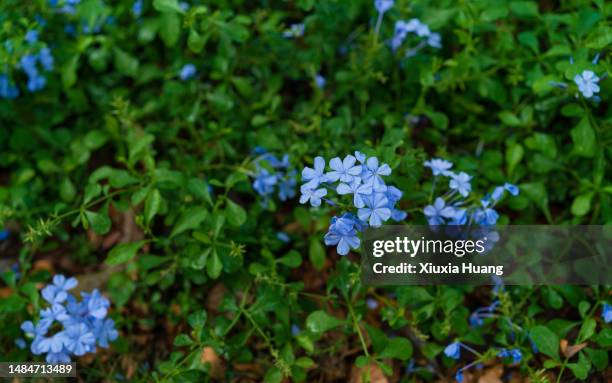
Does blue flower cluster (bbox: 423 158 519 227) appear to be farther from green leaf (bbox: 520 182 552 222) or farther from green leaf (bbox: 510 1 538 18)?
green leaf (bbox: 510 1 538 18)

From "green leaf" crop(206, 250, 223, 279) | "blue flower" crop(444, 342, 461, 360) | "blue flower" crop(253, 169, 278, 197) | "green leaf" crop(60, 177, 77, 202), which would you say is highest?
"green leaf" crop(60, 177, 77, 202)

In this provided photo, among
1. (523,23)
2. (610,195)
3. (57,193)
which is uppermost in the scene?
(523,23)

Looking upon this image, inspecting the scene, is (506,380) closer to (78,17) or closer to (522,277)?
(522,277)

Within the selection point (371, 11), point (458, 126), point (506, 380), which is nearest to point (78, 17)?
point (371, 11)

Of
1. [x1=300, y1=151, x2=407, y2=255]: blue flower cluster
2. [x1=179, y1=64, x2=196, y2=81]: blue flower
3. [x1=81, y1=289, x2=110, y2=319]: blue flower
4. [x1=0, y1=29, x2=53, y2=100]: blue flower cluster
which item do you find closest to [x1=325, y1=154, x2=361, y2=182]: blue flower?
[x1=300, y1=151, x2=407, y2=255]: blue flower cluster

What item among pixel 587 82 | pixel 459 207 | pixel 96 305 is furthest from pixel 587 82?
pixel 96 305

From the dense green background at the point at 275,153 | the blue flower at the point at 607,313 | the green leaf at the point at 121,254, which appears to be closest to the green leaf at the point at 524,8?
the dense green background at the point at 275,153
